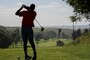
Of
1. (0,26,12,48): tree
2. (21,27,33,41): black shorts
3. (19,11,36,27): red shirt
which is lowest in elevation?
(0,26,12,48): tree

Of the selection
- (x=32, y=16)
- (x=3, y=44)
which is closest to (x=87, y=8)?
(x=3, y=44)

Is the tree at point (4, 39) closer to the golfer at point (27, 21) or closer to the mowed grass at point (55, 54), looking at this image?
the mowed grass at point (55, 54)

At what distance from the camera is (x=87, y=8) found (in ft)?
169

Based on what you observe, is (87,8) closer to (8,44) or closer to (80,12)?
(80,12)

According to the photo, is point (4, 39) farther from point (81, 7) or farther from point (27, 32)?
point (27, 32)

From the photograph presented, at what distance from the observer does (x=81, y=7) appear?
169 ft

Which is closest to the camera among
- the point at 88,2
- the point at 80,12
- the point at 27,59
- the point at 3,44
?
the point at 27,59

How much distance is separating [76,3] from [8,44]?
546 inches

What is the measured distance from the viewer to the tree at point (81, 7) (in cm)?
5088

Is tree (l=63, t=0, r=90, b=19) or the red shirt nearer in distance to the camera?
the red shirt

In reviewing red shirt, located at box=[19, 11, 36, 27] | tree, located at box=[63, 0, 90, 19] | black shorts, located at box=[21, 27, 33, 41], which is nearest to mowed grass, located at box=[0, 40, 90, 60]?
black shorts, located at box=[21, 27, 33, 41]

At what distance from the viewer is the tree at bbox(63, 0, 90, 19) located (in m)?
50.9

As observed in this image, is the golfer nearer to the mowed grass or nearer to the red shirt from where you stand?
the red shirt

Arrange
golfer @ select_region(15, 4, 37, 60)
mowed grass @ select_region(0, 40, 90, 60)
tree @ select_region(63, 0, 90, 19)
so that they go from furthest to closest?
1. tree @ select_region(63, 0, 90, 19)
2. mowed grass @ select_region(0, 40, 90, 60)
3. golfer @ select_region(15, 4, 37, 60)
